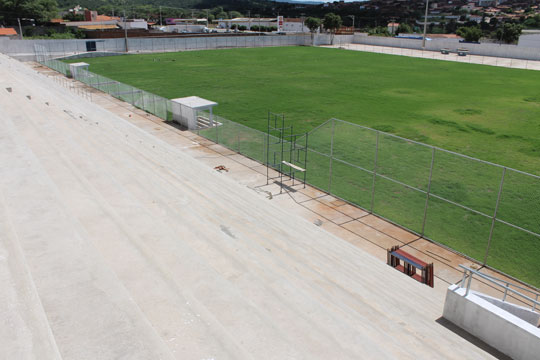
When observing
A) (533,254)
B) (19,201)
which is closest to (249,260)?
(19,201)

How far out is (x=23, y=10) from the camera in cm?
10919

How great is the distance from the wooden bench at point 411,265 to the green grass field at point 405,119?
2.93 meters

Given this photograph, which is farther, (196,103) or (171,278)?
(196,103)

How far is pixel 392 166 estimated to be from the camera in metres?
21.3

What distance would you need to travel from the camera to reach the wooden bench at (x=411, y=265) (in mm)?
12133

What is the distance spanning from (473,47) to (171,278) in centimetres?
8601

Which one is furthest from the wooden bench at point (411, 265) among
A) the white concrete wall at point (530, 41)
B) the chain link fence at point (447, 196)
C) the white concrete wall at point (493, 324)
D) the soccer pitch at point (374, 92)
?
the white concrete wall at point (530, 41)

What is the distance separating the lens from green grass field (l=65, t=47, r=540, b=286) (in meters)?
16.6

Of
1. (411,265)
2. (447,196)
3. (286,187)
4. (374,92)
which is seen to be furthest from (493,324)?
(374,92)

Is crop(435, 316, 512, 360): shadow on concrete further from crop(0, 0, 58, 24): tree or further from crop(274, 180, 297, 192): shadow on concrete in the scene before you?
crop(0, 0, 58, 24): tree

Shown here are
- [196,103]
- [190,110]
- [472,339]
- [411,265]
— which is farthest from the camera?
[196,103]

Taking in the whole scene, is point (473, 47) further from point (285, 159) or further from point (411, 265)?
point (411, 265)

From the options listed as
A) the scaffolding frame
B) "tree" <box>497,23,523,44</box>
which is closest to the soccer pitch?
the scaffolding frame

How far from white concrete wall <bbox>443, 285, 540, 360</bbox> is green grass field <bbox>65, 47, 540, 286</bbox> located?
4.87m
